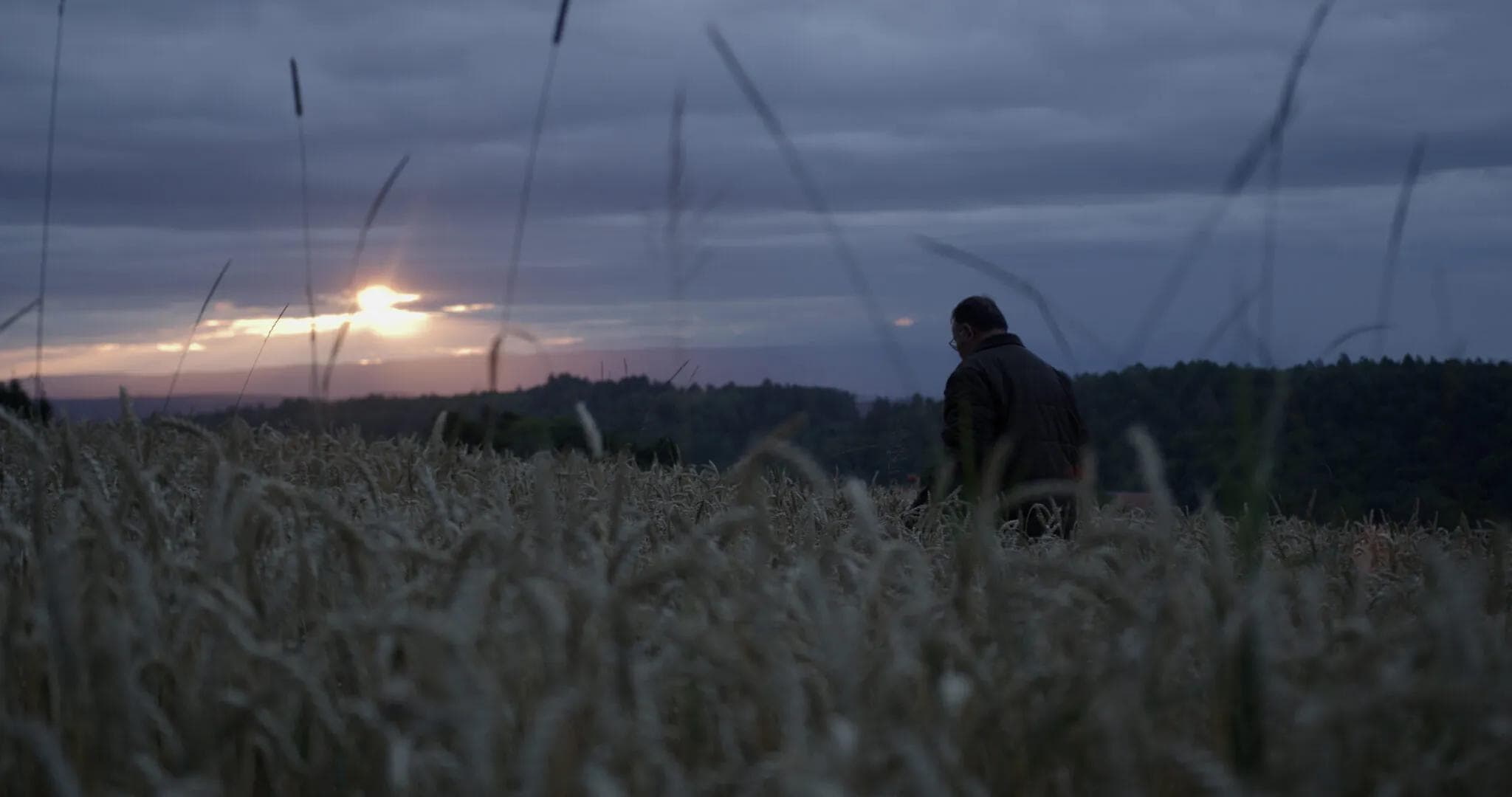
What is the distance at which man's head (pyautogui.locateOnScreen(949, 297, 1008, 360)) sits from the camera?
855 cm

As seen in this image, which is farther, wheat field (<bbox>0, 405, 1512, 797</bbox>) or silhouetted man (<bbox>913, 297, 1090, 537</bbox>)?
silhouetted man (<bbox>913, 297, 1090, 537</bbox>)

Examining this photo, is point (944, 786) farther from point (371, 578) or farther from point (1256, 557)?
point (1256, 557)

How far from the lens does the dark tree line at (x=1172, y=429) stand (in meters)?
3.31

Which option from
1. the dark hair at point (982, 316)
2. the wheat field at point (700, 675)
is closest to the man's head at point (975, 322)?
the dark hair at point (982, 316)

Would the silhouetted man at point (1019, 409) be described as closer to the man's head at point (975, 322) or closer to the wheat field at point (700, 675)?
the man's head at point (975, 322)

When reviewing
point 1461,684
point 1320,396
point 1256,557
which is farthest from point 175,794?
point 1320,396

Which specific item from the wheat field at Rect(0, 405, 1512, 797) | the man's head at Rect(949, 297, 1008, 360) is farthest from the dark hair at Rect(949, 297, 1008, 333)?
the wheat field at Rect(0, 405, 1512, 797)

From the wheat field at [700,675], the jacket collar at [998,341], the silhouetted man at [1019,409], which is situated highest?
the jacket collar at [998,341]

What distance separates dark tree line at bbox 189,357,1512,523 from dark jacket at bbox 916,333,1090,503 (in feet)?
1.33

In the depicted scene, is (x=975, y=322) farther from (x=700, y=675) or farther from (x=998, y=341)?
(x=700, y=675)

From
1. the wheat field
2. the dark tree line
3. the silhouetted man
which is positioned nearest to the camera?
the wheat field

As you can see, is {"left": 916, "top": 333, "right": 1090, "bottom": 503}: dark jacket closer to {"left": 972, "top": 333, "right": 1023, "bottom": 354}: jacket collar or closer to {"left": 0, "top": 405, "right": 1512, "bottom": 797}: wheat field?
{"left": 972, "top": 333, "right": 1023, "bottom": 354}: jacket collar

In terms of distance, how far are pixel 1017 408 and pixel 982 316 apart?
817 millimetres

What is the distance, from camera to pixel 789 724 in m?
1.51
